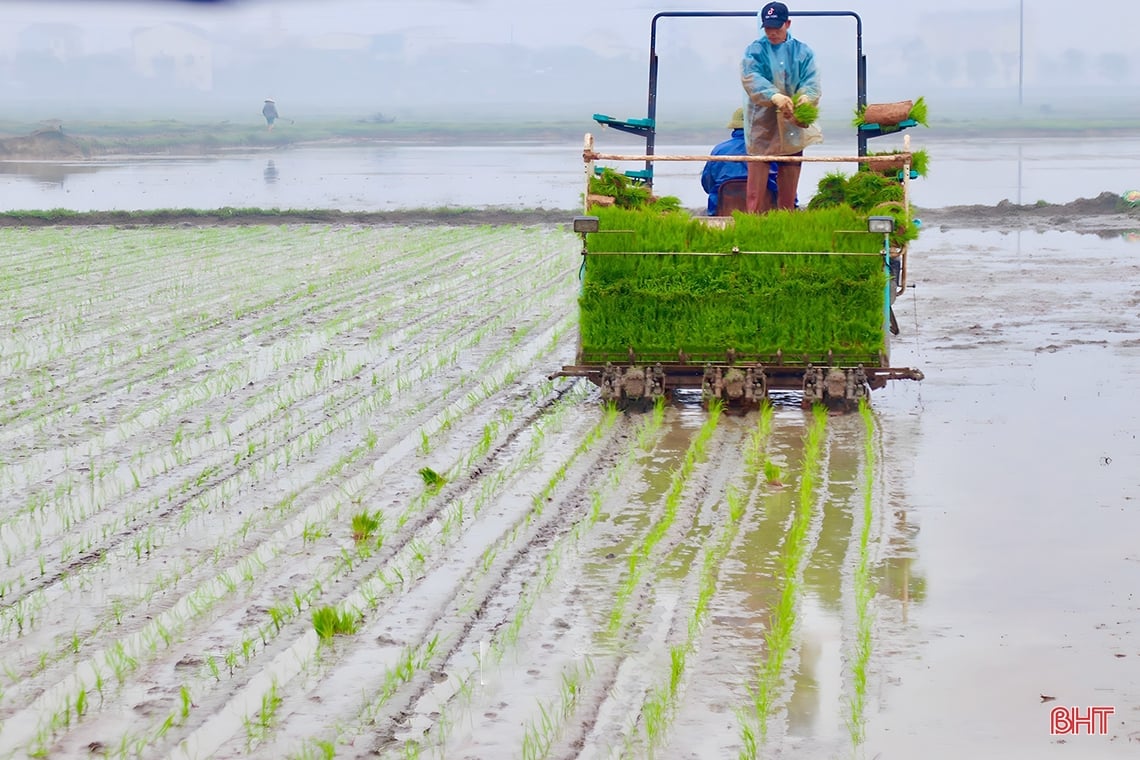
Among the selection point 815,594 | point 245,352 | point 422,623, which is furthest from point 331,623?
point 245,352

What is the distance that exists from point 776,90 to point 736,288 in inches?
57.4

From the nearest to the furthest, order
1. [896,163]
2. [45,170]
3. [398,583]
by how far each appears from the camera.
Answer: [398,583] → [896,163] → [45,170]

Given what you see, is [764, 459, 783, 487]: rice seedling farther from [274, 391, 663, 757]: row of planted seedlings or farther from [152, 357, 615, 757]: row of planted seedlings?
[152, 357, 615, 757]: row of planted seedlings

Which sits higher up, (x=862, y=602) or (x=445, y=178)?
(x=445, y=178)

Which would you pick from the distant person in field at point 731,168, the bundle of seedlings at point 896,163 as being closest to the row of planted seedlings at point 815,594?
the bundle of seedlings at point 896,163

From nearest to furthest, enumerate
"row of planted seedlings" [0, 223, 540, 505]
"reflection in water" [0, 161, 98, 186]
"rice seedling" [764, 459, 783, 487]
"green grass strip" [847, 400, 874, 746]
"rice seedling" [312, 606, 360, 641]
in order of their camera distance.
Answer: "green grass strip" [847, 400, 874, 746] < "rice seedling" [312, 606, 360, 641] < "rice seedling" [764, 459, 783, 487] < "row of planted seedlings" [0, 223, 540, 505] < "reflection in water" [0, 161, 98, 186]

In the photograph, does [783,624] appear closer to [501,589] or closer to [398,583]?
[501,589]

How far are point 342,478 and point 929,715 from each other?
393 centimetres

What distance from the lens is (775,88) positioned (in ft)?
35.0

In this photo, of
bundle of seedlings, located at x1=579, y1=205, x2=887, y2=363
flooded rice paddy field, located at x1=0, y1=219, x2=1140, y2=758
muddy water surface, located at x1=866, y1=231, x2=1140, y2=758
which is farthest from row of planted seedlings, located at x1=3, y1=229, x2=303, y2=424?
muddy water surface, located at x1=866, y1=231, x2=1140, y2=758

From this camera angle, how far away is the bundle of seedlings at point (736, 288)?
10.0m

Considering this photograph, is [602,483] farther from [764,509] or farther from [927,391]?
[927,391]

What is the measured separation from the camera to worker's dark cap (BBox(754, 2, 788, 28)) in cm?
1062

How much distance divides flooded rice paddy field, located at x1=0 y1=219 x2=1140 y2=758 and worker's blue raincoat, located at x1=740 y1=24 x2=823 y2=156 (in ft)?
5.98
